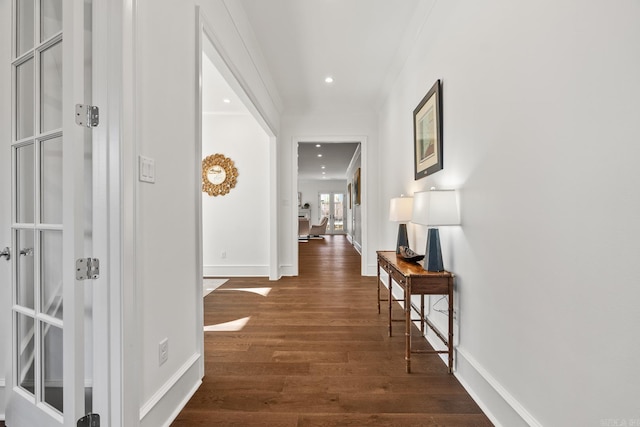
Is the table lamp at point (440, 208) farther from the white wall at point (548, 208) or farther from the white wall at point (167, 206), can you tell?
the white wall at point (167, 206)

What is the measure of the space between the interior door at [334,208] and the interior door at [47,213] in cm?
1333

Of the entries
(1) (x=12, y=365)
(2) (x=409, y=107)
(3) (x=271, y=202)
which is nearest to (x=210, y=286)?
(3) (x=271, y=202)

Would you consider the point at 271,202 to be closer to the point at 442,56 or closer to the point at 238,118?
the point at 238,118

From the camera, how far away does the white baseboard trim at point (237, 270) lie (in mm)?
4793

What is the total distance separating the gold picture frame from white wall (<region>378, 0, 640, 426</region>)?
12.0 feet

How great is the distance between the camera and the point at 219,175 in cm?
480

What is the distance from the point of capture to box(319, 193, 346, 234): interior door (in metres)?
14.6

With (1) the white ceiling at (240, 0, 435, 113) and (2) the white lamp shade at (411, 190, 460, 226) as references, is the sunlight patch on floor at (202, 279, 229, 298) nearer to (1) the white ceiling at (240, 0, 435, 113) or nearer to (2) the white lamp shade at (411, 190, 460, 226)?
(1) the white ceiling at (240, 0, 435, 113)

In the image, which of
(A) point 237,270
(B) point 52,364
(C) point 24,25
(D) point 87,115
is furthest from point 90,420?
(A) point 237,270

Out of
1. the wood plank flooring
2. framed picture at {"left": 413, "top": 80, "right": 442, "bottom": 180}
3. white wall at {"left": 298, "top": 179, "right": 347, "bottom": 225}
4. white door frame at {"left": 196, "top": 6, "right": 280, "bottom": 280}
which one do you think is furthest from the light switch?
white wall at {"left": 298, "top": 179, "right": 347, "bottom": 225}

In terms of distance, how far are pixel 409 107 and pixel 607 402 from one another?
8.81 feet

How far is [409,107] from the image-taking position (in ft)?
9.95

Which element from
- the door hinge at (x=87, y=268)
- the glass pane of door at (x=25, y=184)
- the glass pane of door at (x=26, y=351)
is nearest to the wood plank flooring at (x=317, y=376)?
the glass pane of door at (x=26, y=351)

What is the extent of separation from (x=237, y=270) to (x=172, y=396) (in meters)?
3.33
